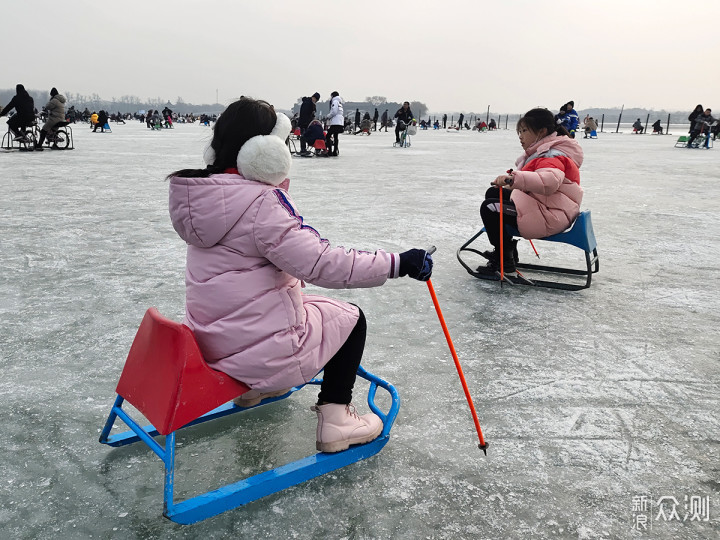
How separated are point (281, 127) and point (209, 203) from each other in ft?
1.09

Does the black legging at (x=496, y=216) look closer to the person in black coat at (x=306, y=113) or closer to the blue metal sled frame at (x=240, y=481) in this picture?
the blue metal sled frame at (x=240, y=481)

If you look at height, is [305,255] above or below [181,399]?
above

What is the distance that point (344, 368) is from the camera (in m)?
1.89

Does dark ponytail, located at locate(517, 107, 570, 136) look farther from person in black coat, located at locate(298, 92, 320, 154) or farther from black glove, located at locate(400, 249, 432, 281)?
person in black coat, located at locate(298, 92, 320, 154)

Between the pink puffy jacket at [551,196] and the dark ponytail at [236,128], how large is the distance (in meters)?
2.54

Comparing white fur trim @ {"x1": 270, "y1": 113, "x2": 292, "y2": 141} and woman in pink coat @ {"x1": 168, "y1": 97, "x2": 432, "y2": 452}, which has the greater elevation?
white fur trim @ {"x1": 270, "y1": 113, "x2": 292, "y2": 141}

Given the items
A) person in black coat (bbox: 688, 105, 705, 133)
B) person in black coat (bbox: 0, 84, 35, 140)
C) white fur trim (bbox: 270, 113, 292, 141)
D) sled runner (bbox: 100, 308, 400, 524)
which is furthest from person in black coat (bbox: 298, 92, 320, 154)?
person in black coat (bbox: 688, 105, 705, 133)

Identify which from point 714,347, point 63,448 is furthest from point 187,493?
point 714,347

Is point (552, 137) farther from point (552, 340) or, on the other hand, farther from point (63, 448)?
point (63, 448)

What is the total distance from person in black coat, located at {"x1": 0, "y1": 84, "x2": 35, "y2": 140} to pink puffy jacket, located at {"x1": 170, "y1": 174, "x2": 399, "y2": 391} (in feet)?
40.2

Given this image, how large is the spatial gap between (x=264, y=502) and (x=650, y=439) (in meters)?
1.43

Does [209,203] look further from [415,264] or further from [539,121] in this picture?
→ [539,121]

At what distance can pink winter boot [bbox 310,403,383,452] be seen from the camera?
6.04 ft

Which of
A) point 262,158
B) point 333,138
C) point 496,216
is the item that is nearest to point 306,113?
point 333,138
